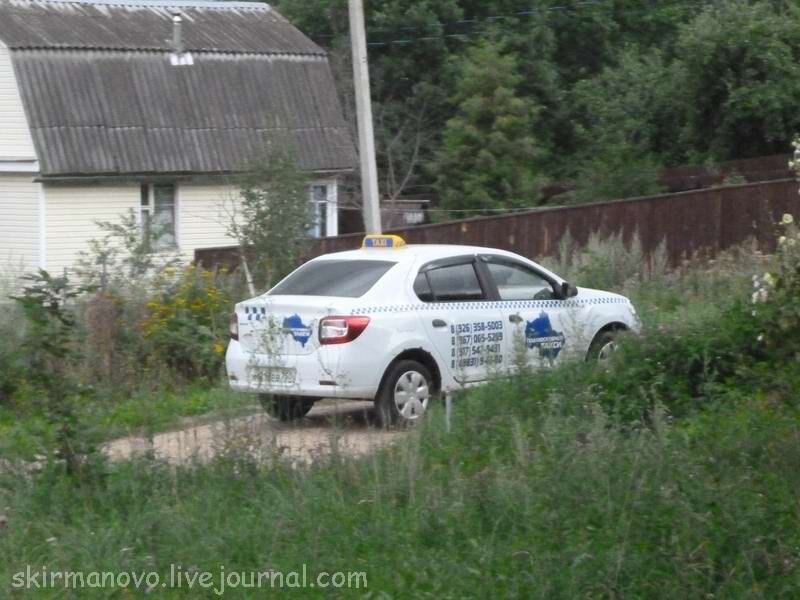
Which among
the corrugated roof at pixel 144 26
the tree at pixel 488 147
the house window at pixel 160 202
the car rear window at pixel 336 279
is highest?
the corrugated roof at pixel 144 26

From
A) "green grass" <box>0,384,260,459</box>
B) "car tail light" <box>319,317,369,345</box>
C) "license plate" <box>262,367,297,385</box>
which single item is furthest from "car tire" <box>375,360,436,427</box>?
"green grass" <box>0,384,260,459</box>

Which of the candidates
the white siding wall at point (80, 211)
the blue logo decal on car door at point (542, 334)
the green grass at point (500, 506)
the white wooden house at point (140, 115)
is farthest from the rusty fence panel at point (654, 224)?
the green grass at point (500, 506)

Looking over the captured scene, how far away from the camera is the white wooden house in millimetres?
25453

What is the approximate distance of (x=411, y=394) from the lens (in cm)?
1046

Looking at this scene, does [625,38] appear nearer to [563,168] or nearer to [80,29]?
Result: [563,168]

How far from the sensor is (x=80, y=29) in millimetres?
26984

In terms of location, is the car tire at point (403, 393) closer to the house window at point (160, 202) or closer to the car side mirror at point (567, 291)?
the car side mirror at point (567, 291)

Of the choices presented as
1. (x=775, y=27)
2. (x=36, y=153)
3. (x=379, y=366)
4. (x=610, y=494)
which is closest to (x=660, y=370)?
(x=379, y=366)

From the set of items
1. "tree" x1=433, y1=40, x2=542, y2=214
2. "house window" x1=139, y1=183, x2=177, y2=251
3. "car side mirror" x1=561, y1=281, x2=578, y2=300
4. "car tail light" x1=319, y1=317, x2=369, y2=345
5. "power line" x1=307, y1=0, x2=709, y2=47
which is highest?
"power line" x1=307, y1=0, x2=709, y2=47

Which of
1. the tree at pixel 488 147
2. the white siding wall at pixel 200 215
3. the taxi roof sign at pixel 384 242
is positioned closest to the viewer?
the taxi roof sign at pixel 384 242

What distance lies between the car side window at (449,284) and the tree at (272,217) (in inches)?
161

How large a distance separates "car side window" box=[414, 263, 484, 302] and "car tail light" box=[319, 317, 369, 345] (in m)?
0.86

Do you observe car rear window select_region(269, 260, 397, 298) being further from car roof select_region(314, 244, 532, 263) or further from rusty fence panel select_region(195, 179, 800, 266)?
rusty fence panel select_region(195, 179, 800, 266)

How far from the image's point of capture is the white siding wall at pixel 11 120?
25.7 m
